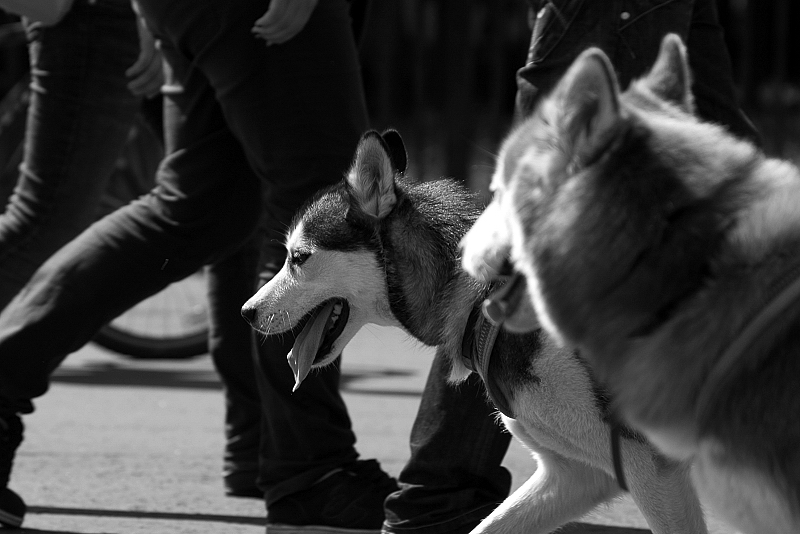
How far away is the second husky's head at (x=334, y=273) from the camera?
3387mm

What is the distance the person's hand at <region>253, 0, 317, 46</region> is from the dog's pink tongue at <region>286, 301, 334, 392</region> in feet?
2.64

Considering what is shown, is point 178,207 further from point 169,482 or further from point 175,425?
point 175,425

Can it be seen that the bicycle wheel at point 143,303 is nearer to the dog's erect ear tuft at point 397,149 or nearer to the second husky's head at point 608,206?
the dog's erect ear tuft at point 397,149

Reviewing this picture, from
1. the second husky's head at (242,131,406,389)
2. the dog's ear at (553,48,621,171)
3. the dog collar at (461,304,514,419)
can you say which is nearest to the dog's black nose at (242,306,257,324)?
the second husky's head at (242,131,406,389)

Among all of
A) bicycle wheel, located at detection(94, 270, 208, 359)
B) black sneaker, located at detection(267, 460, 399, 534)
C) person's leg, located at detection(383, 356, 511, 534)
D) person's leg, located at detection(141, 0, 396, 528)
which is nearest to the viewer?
person's leg, located at detection(383, 356, 511, 534)

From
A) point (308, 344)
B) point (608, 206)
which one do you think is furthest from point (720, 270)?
point (308, 344)

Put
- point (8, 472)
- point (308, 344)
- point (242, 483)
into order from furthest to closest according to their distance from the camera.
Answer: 1. point (242, 483)
2. point (8, 472)
3. point (308, 344)

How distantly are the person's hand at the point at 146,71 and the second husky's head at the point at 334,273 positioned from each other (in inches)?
53.1

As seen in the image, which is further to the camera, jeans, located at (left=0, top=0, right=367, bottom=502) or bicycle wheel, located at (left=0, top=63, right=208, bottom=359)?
bicycle wheel, located at (left=0, top=63, right=208, bottom=359)

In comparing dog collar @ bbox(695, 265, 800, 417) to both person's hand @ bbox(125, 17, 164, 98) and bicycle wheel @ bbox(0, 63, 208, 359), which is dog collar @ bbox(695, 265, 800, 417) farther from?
bicycle wheel @ bbox(0, 63, 208, 359)

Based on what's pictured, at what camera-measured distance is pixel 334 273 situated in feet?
11.2

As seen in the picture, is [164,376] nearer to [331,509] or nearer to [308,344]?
[331,509]

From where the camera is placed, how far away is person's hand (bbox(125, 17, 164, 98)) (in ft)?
15.0

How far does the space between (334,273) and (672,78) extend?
122cm
